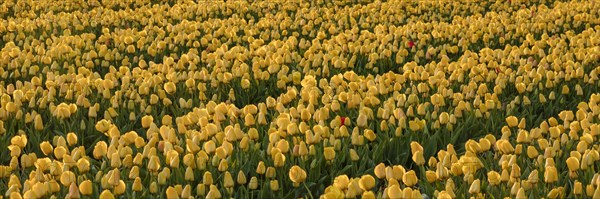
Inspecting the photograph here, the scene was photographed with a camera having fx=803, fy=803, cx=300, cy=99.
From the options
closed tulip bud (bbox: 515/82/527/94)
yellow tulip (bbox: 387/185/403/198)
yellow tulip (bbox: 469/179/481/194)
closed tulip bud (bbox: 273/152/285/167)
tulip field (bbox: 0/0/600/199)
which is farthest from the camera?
closed tulip bud (bbox: 515/82/527/94)

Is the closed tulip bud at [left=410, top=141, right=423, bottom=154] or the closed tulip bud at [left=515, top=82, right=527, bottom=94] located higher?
the closed tulip bud at [left=410, top=141, right=423, bottom=154]

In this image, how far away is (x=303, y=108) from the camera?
441 centimetres

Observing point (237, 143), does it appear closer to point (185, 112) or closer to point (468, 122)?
point (185, 112)

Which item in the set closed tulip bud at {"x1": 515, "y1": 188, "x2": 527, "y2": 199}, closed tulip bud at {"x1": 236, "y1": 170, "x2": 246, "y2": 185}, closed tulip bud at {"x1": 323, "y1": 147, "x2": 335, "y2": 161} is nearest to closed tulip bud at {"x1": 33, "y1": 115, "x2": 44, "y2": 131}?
closed tulip bud at {"x1": 236, "y1": 170, "x2": 246, "y2": 185}

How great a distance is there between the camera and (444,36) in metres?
7.30

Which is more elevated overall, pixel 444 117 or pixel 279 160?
pixel 279 160

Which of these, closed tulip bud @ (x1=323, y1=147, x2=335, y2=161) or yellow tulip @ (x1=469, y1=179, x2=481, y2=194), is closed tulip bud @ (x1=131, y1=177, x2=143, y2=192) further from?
yellow tulip @ (x1=469, y1=179, x2=481, y2=194)

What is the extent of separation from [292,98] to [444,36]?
288cm

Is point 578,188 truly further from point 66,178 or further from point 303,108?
point 66,178

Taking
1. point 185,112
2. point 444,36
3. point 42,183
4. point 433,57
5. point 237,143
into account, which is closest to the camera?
point 42,183

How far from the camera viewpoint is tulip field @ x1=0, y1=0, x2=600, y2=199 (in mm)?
3396

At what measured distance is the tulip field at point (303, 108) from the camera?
3.40 m

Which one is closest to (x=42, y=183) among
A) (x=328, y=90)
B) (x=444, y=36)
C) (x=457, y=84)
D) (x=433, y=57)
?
(x=328, y=90)

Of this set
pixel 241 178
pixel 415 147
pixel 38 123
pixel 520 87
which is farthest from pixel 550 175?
pixel 38 123
